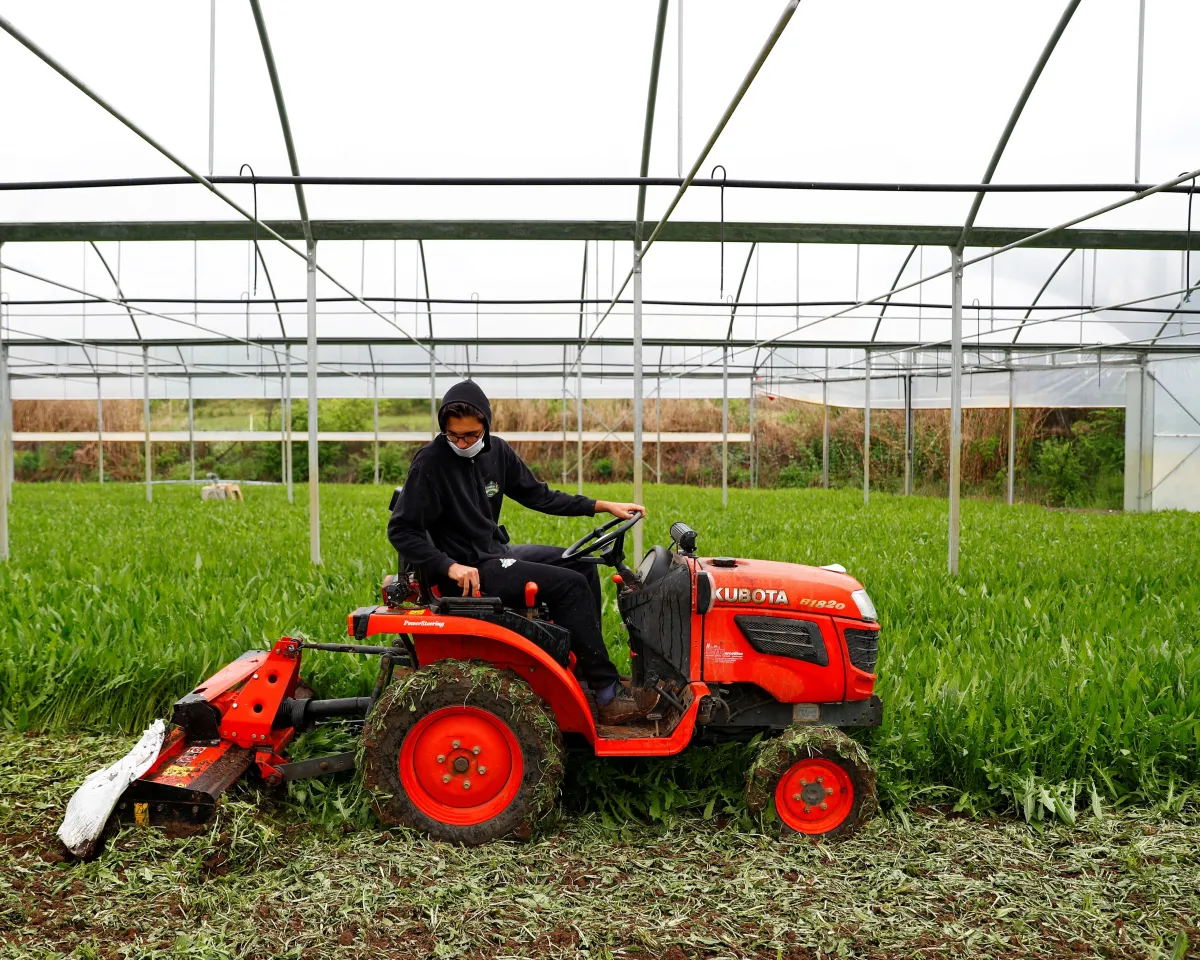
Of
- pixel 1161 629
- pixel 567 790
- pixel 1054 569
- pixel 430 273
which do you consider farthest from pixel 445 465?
pixel 430 273

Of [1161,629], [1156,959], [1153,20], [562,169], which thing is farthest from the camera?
[562,169]

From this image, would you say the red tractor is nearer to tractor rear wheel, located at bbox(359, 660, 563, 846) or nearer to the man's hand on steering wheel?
tractor rear wheel, located at bbox(359, 660, 563, 846)

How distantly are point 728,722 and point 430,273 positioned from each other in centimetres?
1119

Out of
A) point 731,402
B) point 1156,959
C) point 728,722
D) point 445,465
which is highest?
point 731,402

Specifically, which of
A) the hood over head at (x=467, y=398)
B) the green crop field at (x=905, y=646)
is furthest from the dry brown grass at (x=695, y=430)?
the hood over head at (x=467, y=398)

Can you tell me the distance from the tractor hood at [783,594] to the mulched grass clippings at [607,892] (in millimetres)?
790

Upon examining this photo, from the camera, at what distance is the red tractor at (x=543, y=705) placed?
290cm

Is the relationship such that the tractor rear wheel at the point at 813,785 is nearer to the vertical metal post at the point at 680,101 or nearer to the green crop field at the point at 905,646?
the green crop field at the point at 905,646

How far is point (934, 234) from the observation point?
300 inches

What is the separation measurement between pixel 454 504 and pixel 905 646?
2.75m

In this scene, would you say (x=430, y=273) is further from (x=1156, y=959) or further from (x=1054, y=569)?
(x=1156, y=959)

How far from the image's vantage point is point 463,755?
2939mm

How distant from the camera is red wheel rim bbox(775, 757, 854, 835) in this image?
9.80 ft

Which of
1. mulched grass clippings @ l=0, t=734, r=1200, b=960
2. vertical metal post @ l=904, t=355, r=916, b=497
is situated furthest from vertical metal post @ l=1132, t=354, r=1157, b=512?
mulched grass clippings @ l=0, t=734, r=1200, b=960
